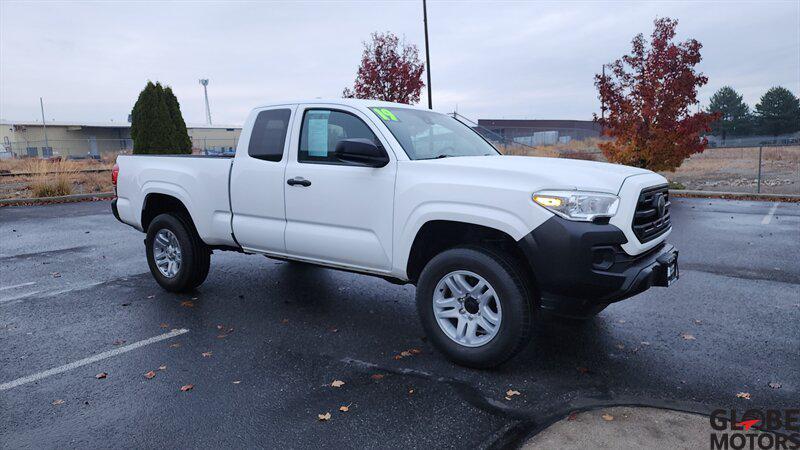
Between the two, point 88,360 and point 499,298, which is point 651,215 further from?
point 88,360

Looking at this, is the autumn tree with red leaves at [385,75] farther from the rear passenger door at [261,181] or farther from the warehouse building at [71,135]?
the warehouse building at [71,135]

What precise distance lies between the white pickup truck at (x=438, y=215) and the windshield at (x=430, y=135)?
0.06 ft

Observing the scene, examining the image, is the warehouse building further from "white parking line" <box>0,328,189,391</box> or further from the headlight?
the headlight

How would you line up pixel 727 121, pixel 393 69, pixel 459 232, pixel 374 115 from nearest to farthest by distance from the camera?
pixel 459 232
pixel 374 115
pixel 393 69
pixel 727 121

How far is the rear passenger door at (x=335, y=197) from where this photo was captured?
436cm

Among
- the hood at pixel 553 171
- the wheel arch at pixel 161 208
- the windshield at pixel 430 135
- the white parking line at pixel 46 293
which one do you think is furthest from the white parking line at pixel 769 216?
the white parking line at pixel 46 293

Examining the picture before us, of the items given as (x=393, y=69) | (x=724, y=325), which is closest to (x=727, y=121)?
(x=393, y=69)

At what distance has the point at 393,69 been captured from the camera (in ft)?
65.7

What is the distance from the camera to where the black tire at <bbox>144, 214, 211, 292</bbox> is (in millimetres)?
5816

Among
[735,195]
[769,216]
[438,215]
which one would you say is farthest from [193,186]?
[735,195]

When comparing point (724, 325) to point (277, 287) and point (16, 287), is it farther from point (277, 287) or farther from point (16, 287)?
point (16, 287)

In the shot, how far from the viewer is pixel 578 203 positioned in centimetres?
356

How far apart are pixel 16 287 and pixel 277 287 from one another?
128 inches

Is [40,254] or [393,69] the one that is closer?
[40,254]
